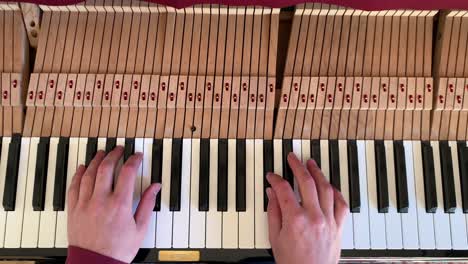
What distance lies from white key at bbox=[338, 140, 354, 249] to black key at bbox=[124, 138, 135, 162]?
0.66 m

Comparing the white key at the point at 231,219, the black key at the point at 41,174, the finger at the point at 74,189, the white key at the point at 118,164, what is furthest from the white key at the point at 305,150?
the black key at the point at 41,174

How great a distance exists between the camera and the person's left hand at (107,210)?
4.81 feet

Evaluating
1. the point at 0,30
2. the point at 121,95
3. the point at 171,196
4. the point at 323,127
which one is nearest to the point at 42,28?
the point at 0,30

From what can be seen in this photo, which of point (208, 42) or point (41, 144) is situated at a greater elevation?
point (208, 42)

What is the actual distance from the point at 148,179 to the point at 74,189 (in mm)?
223

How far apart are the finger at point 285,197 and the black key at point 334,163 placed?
17 cm

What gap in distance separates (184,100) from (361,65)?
1.92 ft

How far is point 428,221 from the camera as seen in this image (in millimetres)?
1614

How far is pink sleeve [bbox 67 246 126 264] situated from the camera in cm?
144

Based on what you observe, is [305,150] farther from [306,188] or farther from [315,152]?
[306,188]

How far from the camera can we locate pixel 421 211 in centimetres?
162

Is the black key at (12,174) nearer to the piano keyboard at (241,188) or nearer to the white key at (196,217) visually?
the piano keyboard at (241,188)

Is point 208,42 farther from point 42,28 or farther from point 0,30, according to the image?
point 0,30

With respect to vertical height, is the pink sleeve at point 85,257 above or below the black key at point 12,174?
below
